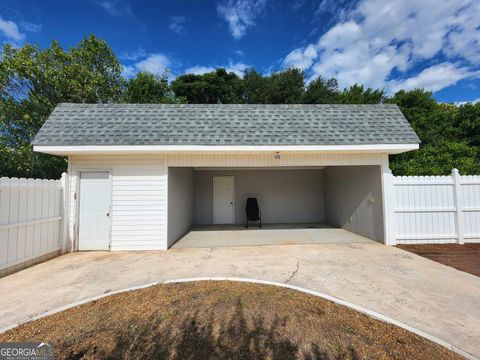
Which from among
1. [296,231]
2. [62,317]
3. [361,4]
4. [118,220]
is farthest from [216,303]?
[361,4]

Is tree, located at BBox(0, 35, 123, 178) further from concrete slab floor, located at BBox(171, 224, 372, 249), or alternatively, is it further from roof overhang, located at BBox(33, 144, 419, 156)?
concrete slab floor, located at BBox(171, 224, 372, 249)

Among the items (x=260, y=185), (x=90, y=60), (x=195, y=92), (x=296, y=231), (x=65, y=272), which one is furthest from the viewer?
(x=195, y=92)

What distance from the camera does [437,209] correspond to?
6.21 m

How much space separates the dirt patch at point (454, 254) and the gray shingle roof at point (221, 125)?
2.73 metres

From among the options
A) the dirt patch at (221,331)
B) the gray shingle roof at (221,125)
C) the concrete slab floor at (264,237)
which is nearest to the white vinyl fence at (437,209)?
the concrete slab floor at (264,237)

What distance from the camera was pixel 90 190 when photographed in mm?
6031

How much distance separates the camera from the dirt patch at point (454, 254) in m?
4.58

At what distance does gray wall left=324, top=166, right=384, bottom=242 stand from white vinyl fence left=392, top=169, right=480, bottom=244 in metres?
0.46

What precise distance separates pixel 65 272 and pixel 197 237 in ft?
12.0

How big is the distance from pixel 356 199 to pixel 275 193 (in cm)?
372

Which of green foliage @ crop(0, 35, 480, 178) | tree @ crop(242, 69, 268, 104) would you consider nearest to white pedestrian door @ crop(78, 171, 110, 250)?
green foliage @ crop(0, 35, 480, 178)

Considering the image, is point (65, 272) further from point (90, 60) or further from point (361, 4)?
point (90, 60)

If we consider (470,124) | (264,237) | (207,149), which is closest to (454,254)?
(264,237)

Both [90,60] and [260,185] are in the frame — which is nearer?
[260,185]
